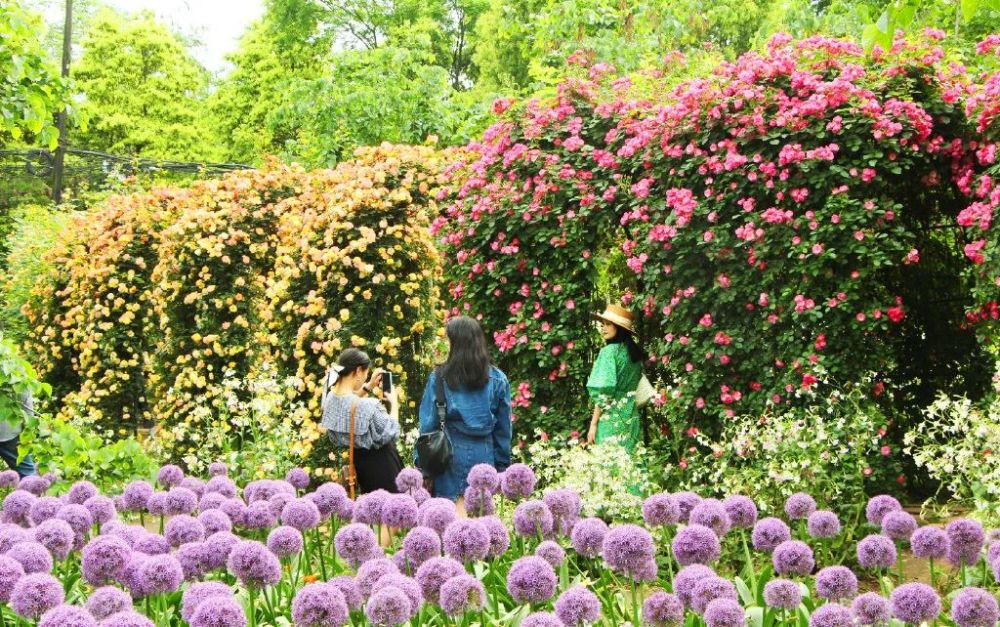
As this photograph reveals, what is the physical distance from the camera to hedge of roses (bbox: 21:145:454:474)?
847cm

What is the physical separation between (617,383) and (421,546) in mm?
4046

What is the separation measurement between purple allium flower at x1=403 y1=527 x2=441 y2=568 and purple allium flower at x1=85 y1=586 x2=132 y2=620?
2.76 feet

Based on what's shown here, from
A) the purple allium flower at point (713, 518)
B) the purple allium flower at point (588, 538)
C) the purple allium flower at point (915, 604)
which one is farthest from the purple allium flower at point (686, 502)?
the purple allium flower at point (915, 604)

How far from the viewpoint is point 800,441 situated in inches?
233

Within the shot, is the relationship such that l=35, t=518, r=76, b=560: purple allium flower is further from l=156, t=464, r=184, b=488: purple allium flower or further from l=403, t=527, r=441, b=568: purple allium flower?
l=403, t=527, r=441, b=568: purple allium flower

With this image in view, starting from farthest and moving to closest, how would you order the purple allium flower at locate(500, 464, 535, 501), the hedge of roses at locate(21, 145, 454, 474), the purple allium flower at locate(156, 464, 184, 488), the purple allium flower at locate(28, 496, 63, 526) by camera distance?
the hedge of roses at locate(21, 145, 454, 474) < the purple allium flower at locate(156, 464, 184, 488) < the purple allium flower at locate(28, 496, 63, 526) < the purple allium flower at locate(500, 464, 535, 501)

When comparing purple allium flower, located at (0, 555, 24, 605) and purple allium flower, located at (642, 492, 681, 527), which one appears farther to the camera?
purple allium flower, located at (642, 492, 681, 527)

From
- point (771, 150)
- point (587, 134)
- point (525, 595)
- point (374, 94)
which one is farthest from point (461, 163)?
point (374, 94)

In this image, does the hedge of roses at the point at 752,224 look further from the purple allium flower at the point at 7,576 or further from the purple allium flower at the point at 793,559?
the purple allium flower at the point at 7,576

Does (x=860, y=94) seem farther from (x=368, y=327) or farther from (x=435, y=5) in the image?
(x=435, y=5)

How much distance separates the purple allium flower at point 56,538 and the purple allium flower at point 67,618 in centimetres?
111

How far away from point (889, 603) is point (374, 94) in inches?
641

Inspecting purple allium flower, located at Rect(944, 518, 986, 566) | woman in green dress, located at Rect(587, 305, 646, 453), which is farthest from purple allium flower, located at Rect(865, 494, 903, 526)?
woman in green dress, located at Rect(587, 305, 646, 453)

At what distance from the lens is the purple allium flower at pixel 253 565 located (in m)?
3.06
